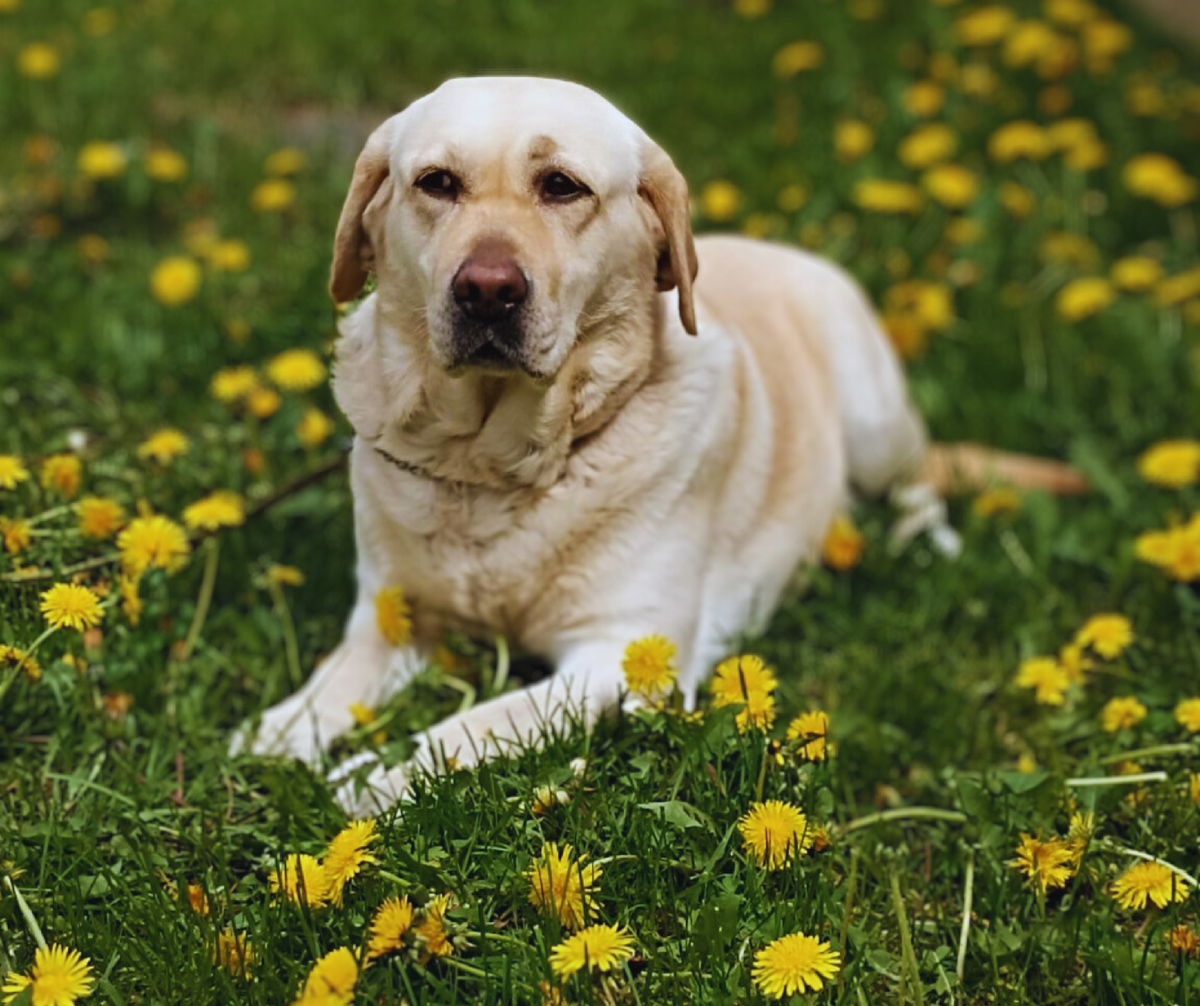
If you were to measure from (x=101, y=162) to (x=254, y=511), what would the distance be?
1915 millimetres

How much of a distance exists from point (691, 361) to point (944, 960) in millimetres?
1229

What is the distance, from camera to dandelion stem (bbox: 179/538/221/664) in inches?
114

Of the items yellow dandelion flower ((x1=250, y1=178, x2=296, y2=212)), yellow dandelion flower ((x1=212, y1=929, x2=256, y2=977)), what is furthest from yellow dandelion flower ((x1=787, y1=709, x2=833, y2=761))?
yellow dandelion flower ((x1=250, y1=178, x2=296, y2=212))

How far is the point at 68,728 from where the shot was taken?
2584 millimetres

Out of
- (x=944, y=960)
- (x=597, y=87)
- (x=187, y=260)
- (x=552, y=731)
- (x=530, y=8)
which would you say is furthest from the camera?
(x=530, y=8)

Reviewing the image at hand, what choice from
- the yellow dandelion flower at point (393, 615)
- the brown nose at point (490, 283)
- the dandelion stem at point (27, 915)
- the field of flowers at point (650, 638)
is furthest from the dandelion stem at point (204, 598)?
the brown nose at point (490, 283)

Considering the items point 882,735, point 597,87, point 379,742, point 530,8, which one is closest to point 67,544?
point 379,742

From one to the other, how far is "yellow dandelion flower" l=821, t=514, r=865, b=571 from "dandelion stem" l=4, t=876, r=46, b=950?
1979mm

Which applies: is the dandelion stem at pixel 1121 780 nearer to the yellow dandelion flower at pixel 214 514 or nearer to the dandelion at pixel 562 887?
the dandelion at pixel 562 887

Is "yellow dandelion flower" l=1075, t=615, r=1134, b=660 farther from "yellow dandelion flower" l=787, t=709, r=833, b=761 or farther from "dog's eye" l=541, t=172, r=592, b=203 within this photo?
"dog's eye" l=541, t=172, r=592, b=203

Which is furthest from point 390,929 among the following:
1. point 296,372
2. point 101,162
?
point 101,162

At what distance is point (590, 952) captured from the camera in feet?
6.34

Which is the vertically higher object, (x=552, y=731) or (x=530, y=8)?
(x=530, y=8)

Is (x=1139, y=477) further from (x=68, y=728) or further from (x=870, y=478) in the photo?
(x=68, y=728)
